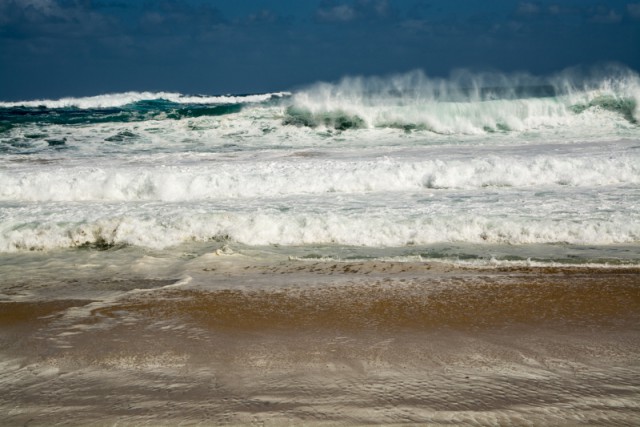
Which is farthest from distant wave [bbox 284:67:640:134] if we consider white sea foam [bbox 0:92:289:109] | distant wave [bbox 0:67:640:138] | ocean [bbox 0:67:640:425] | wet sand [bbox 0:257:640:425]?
white sea foam [bbox 0:92:289:109]

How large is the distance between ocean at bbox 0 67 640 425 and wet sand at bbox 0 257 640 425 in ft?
0.05

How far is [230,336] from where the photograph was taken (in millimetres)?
3762

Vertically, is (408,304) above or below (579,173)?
below

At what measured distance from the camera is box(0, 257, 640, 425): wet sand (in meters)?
2.76

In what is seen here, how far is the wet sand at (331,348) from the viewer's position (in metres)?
2.76

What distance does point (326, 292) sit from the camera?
4.59m

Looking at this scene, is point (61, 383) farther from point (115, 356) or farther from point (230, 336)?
point (230, 336)

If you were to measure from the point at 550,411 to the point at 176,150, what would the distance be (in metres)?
13.5

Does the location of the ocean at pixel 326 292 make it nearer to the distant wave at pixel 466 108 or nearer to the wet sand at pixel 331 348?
the wet sand at pixel 331 348

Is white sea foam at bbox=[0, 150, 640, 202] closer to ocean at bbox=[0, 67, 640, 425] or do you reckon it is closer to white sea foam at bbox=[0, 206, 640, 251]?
ocean at bbox=[0, 67, 640, 425]

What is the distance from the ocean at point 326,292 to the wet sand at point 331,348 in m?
0.02

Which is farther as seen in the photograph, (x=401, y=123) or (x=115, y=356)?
(x=401, y=123)

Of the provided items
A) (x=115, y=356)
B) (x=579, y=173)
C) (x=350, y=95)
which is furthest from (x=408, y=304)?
(x=350, y=95)

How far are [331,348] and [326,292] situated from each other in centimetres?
110
